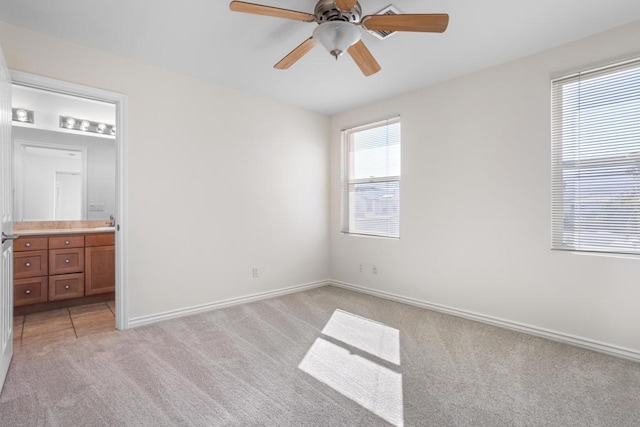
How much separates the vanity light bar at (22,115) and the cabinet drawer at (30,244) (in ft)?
5.30

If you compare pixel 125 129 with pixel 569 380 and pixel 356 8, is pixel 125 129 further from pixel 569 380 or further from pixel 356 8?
pixel 569 380

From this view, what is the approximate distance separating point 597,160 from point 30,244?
5.49 metres

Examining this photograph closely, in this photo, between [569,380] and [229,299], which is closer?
[569,380]

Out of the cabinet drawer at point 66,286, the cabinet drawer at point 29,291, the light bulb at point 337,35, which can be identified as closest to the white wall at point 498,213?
the light bulb at point 337,35

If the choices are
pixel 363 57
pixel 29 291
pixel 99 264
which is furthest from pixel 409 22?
pixel 29 291

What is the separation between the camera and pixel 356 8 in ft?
6.35

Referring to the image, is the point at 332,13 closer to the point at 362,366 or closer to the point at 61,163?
the point at 362,366

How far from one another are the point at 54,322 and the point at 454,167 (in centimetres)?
437

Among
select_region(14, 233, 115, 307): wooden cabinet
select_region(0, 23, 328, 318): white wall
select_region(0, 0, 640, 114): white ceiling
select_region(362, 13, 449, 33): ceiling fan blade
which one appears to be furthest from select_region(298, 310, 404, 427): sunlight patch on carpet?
select_region(14, 233, 115, 307): wooden cabinet

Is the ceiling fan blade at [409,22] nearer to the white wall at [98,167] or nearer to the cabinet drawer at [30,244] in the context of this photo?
the cabinet drawer at [30,244]

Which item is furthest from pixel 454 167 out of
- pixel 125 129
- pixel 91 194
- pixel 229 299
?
pixel 91 194

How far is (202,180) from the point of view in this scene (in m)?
3.42

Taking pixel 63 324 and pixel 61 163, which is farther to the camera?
pixel 61 163

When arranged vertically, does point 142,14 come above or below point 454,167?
above
